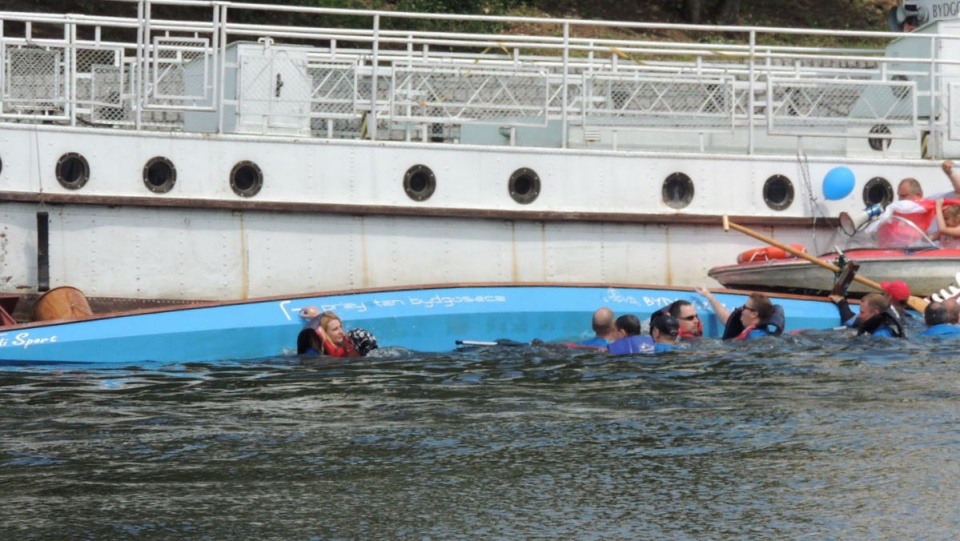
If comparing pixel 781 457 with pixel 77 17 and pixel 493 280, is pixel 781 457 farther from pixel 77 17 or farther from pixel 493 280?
pixel 77 17

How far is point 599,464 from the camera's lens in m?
9.23

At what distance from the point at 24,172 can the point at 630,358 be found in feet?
20.3

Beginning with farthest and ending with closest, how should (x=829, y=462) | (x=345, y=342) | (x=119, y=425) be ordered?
(x=345, y=342) → (x=119, y=425) → (x=829, y=462)

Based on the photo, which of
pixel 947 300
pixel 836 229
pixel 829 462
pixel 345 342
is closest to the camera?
pixel 829 462

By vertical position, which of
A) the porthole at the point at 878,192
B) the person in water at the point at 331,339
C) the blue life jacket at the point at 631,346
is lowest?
the blue life jacket at the point at 631,346

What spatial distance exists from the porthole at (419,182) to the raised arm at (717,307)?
299cm

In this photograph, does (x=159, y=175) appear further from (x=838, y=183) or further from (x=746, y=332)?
(x=838, y=183)

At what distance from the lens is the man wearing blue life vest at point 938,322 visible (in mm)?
13938

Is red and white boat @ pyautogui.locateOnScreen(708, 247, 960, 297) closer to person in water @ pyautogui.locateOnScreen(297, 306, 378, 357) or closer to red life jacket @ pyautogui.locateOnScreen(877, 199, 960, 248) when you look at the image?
red life jacket @ pyautogui.locateOnScreen(877, 199, 960, 248)

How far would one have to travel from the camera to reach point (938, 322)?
46.0 ft

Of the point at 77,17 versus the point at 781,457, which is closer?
the point at 781,457

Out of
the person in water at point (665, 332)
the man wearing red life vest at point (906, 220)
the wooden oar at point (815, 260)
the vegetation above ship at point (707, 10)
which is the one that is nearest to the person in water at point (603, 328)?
the person in water at point (665, 332)

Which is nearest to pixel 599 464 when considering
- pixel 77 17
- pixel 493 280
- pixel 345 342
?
pixel 345 342

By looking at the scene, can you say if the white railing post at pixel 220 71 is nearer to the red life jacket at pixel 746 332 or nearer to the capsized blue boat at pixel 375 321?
the capsized blue boat at pixel 375 321
